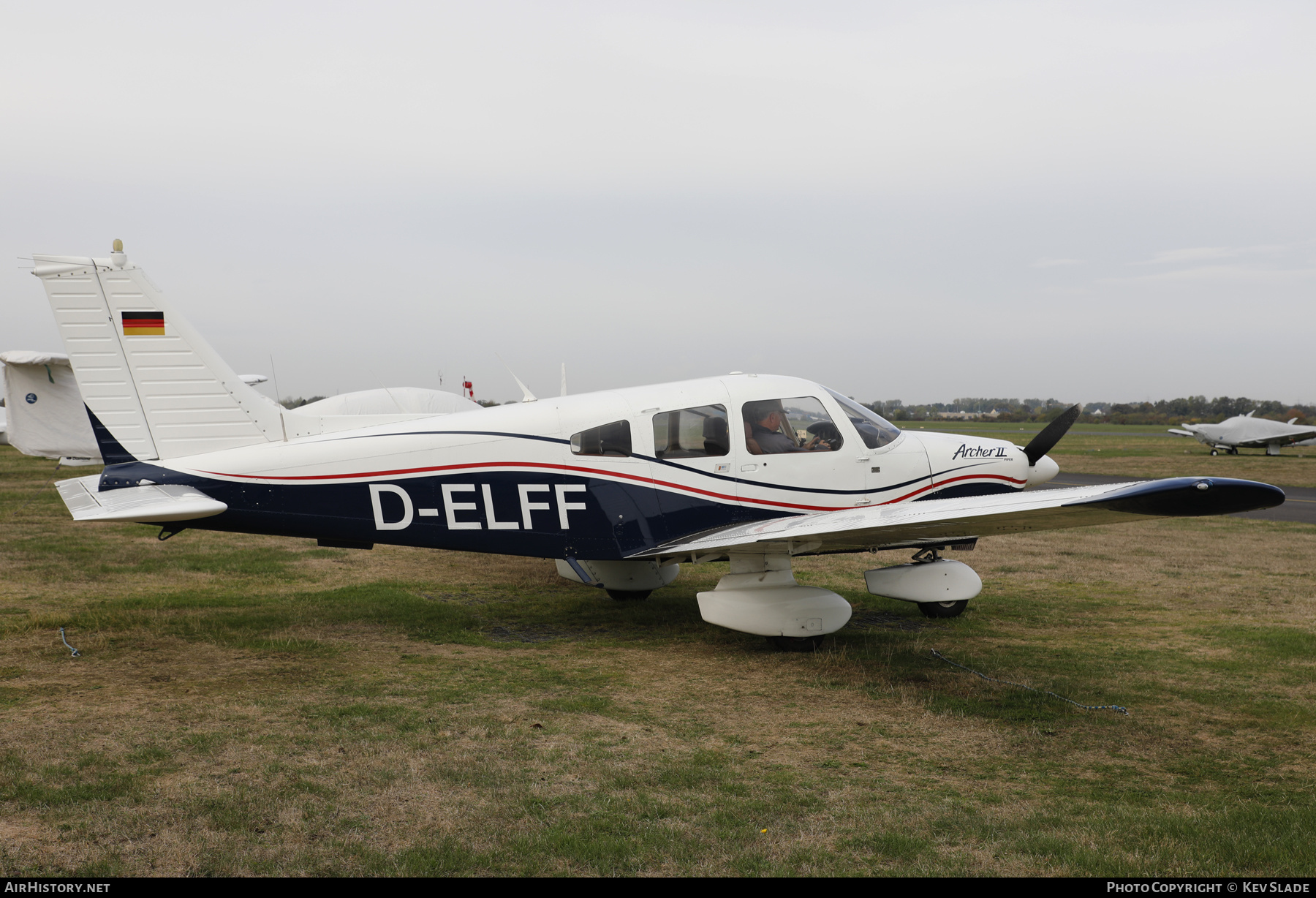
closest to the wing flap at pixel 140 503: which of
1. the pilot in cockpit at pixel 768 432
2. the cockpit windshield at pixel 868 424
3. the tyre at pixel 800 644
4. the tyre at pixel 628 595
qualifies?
the tyre at pixel 628 595

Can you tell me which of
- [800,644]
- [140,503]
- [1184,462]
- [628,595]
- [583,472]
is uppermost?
[140,503]

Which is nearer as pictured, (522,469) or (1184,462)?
(522,469)

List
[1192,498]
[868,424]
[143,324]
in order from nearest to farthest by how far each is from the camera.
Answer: [1192,498] → [143,324] → [868,424]

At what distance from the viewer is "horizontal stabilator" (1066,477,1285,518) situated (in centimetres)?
468

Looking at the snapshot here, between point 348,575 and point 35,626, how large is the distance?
12.0ft

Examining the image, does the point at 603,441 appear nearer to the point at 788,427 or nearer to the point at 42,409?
the point at 788,427

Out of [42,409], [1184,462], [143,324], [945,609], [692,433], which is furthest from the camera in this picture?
[1184,462]

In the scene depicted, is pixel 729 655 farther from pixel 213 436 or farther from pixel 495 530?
pixel 213 436

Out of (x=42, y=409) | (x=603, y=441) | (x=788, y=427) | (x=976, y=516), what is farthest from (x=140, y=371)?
(x=42, y=409)

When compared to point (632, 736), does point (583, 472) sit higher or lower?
higher

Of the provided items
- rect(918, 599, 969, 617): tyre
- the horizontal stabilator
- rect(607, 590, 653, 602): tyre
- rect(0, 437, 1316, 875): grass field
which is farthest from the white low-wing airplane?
rect(607, 590, 653, 602): tyre

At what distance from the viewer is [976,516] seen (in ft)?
19.4

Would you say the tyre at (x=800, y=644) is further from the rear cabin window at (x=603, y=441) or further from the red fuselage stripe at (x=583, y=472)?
the rear cabin window at (x=603, y=441)

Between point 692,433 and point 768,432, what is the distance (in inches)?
28.6
